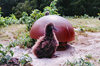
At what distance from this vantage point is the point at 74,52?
5.48m

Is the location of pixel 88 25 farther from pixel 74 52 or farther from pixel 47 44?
pixel 47 44

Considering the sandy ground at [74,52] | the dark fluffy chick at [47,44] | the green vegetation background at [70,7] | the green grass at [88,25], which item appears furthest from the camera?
the green vegetation background at [70,7]

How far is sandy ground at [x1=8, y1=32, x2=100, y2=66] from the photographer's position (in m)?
4.34

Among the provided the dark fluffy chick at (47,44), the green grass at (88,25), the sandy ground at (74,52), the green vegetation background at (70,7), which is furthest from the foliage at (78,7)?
the dark fluffy chick at (47,44)

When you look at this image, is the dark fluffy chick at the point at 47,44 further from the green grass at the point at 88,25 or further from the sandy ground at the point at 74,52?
the green grass at the point at 88,25

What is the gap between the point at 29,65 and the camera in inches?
159

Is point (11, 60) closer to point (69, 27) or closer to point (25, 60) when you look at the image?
point (25, 60)

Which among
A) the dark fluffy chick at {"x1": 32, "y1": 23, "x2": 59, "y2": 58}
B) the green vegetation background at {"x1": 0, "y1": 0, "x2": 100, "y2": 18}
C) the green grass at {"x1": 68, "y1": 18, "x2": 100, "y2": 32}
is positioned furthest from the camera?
the green vegetation background at {"x1": 0, "y1": 0, "x2": 100, "y2": 18}

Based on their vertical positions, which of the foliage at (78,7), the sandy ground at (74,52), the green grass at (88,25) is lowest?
the sandy ground at (74,52)

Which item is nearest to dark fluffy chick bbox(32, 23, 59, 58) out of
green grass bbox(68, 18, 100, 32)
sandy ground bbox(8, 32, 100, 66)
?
sandy ground bbox(8, 32, 100, 66)

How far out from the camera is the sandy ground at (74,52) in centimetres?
434

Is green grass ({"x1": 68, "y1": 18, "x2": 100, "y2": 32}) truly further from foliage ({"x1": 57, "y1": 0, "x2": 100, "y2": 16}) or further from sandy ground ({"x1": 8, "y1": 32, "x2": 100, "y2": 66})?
foliage ({"x1": 57, "y1": 0, "x2": 100, "y2": 16})

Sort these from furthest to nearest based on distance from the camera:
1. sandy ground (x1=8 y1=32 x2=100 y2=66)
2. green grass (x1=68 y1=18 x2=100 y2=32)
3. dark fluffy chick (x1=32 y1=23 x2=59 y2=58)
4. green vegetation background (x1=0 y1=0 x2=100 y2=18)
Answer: green vegetation background (x1=0 y1=0 x2=100 y2=18), green grass (x1=68 y1=18 x2=100 y2=32), dark fluffy chick (x1=32 y1=23 x2=59 y2=58), sandy ground (x1=8 y1=32 x2=100 y2=66)

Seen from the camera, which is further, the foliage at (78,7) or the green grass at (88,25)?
the foliage at (78,7)
